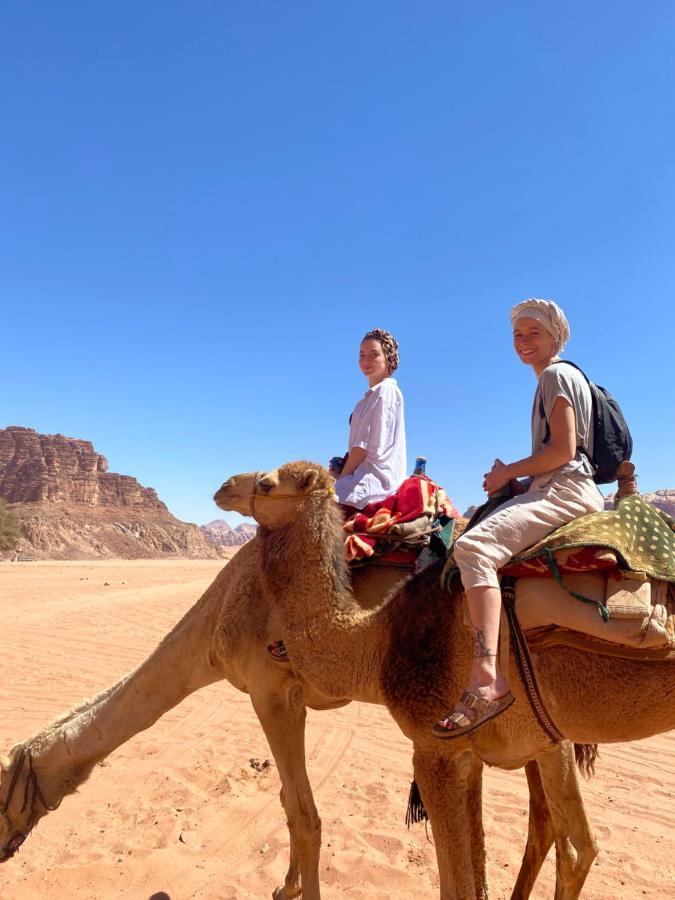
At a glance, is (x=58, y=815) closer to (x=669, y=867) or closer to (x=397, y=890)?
(x=397, y=890)

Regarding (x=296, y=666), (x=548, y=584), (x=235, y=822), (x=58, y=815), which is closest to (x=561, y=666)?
(x=548, y=584)

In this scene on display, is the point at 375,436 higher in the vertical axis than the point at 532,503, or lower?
higher

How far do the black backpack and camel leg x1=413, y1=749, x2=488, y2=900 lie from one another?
4.86ft

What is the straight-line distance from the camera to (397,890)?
14.0 ft

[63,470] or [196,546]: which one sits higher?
[63,470]

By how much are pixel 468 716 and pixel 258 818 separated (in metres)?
3.84

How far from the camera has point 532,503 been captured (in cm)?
279

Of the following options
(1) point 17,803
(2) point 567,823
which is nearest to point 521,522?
(2) point 567,823

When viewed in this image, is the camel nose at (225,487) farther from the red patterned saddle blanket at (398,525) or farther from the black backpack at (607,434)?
the black backpack at (607,434)

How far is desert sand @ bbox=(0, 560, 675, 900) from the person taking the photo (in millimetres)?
4422

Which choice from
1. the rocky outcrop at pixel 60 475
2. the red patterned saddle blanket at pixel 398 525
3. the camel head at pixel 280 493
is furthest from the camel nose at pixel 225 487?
the rocky outcrop at pixel 60 475

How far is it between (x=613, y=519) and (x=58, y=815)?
5.39 meters

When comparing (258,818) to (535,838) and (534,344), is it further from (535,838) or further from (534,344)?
(534,344)

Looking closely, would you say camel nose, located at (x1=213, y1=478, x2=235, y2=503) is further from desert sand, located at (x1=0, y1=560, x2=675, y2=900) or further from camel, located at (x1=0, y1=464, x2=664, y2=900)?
desert sand, located at (x1=0, y1=560, x2=675, y2=900)
